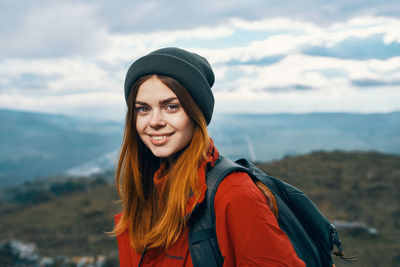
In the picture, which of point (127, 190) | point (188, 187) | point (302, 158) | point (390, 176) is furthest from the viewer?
point (302, 158)

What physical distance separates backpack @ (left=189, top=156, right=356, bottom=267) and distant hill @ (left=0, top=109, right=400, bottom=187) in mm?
71020

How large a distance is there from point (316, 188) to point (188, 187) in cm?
1293

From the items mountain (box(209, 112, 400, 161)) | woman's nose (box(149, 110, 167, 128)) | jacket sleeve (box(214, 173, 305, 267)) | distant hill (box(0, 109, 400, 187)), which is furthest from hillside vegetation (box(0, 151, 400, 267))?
distant hill (box(0, 109, 400, 187))

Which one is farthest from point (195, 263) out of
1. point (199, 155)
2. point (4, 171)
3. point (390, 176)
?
point (4, 171)

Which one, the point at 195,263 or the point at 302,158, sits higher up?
the point at 195,263

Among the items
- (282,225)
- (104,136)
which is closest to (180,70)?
(282,225)

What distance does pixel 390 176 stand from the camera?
14531mm

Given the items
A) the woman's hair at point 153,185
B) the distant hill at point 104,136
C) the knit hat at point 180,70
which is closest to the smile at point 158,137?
the woman's hair at point 153,185

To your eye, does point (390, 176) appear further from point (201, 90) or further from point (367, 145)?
point (367, 145)

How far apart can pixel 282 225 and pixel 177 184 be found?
0.54 metres

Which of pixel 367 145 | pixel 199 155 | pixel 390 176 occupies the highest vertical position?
pixel 199 155

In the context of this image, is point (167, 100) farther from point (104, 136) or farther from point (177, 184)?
point (104, 136)

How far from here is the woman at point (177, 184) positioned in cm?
140

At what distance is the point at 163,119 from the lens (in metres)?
1.73
